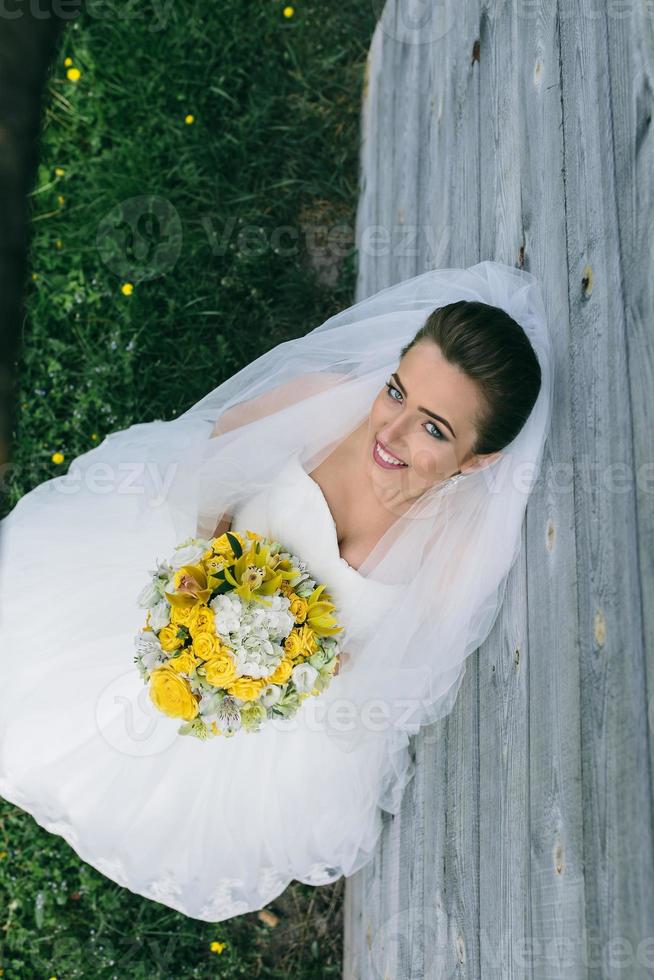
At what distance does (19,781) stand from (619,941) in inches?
75.0

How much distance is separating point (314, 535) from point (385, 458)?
40cm

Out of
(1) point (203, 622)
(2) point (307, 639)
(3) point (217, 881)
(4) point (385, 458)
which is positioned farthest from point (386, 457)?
(3) point (217, 881)

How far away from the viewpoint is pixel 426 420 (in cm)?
204

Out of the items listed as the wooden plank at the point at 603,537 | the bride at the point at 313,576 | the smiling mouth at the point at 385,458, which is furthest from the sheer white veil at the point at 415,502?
the wooden plank at the point at 603,537

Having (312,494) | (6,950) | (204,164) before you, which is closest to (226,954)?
(6,950)

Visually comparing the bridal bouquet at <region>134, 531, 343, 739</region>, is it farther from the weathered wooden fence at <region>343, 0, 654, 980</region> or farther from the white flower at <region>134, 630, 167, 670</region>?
the weathered wooden fence at <region>343, 0, 654, 980</region>

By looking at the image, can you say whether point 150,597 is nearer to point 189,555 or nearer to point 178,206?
point 189,555

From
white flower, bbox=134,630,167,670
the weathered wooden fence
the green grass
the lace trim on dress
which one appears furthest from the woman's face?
the green grass

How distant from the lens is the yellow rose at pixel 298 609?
2.13 metres

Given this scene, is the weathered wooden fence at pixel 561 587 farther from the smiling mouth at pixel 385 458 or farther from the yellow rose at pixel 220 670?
the yellow rose at pixel 220 670

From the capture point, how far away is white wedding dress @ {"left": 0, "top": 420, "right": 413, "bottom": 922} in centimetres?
253

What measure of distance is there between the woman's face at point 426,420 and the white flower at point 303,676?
0.54m

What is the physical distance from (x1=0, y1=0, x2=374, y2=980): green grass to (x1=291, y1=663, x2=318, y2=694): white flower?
1597 millimetres

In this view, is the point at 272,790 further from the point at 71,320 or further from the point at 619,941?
the point at 71,320
